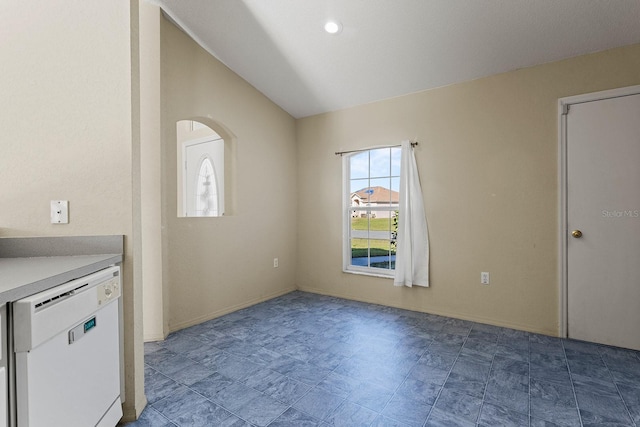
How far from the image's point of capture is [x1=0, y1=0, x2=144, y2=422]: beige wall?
1.54m

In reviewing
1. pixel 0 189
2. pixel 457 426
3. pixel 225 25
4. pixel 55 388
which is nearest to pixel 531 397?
pixel 457 426

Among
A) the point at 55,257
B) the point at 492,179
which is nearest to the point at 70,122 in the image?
the point at 55,257

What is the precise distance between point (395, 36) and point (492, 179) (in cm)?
162

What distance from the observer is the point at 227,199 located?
357cm

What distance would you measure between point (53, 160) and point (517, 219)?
350cm

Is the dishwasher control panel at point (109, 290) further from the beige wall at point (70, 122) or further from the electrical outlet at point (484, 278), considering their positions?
the electrical outlet at point (484, 278)

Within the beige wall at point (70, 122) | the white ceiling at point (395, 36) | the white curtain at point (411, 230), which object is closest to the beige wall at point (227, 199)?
the white ceiling at point (395, 36)

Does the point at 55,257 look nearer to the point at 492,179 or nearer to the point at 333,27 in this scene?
the point at 333,27

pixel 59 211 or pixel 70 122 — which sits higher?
pixel 70 122

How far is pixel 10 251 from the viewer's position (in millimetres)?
1524

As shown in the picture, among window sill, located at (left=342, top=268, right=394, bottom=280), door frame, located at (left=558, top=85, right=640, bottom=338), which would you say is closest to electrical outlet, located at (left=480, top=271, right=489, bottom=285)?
door frame, located at (left=558, top=85, right=640, bottom=338)

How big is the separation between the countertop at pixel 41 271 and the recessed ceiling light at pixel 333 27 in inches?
91.0

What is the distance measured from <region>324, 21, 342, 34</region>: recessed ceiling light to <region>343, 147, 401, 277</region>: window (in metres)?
1.48

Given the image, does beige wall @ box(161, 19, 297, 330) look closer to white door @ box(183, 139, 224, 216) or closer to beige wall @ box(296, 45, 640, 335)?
white door @ box(183, 139, 224, 216)
